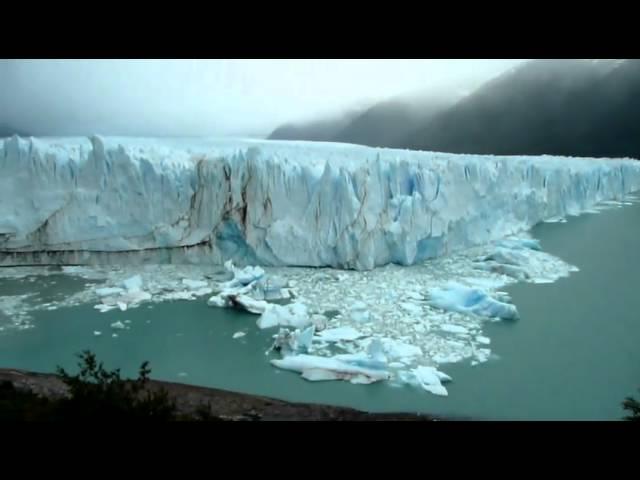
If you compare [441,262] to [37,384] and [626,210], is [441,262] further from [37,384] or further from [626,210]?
[626,210]

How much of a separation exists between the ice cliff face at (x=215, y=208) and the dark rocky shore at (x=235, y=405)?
151 inches

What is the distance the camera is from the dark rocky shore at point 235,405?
3.18 m

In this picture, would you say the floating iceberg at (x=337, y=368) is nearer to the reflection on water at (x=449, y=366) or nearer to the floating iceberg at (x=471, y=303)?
the reflection on water at (x=449, y=366)

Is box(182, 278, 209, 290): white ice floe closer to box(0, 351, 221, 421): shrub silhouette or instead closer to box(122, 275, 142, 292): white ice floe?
box(122, 275, 142, 292): white ice floe

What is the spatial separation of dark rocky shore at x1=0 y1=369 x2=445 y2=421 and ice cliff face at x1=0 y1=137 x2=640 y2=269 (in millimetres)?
3824

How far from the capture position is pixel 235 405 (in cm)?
337

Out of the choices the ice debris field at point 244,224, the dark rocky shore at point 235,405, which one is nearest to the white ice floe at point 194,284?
the ice debris field at point 244,224

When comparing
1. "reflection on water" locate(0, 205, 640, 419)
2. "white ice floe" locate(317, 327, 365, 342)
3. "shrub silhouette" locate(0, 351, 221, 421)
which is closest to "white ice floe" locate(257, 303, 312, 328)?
"reflection on water" locate(0, 205, 640, 419)

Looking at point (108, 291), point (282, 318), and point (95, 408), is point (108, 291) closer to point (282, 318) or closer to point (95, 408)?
point (282, 318)

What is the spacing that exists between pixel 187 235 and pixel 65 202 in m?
2.00

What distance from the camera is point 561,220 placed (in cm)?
1148

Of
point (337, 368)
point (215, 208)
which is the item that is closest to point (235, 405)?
point (337, 368)

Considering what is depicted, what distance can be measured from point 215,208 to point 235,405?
4.69 metres

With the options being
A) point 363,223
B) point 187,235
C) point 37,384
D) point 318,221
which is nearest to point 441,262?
point 363,223
